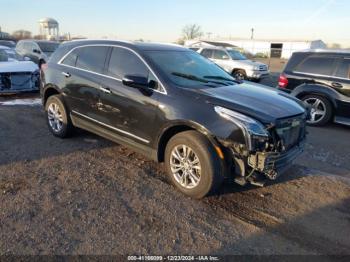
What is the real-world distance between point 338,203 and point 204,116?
2.07 m

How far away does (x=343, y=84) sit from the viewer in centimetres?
758

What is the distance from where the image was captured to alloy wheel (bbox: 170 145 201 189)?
12.7 ft

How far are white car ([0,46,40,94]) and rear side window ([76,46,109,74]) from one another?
4.85 m

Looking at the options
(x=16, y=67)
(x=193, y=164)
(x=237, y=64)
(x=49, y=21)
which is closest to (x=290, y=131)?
(x=193, y=164)

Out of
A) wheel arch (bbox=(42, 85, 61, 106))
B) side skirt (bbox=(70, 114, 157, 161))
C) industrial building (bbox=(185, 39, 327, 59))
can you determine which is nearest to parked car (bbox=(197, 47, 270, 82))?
wheel arch (bbox=(42, 85, 61, 106))

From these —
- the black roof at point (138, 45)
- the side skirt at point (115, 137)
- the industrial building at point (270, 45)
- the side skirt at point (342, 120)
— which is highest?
the industrial building at point (270, 45)

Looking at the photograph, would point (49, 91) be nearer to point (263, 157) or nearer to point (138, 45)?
point (138, 45)

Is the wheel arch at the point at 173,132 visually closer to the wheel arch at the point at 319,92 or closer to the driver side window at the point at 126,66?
the driver side window at the point at 126,66

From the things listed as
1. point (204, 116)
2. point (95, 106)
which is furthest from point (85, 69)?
Answer: point (204, 116)

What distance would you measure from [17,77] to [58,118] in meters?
4.49

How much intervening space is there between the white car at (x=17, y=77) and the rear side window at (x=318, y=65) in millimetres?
7704

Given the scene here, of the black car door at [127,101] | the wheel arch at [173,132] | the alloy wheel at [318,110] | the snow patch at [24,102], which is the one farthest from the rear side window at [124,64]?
the alloy wheel at [318,110]

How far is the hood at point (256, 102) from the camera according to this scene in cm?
368

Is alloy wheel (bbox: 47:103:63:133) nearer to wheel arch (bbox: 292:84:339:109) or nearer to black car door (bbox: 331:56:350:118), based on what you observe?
wheel arch (bbox: 292:84:339:109)
